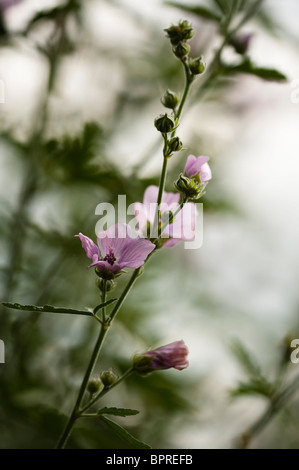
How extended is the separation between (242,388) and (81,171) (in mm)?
378

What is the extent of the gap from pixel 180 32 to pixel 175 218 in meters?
0.17

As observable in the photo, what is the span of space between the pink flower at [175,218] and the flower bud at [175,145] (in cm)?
6

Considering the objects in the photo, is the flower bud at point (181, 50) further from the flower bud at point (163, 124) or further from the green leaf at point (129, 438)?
the green leaf at point (129, 438)

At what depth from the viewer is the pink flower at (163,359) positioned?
449 millimetres

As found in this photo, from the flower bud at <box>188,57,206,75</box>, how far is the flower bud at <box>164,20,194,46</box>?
0.04 meters

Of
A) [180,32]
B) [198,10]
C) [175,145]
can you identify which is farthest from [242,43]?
[175,145]

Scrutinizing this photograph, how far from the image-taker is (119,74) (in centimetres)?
106

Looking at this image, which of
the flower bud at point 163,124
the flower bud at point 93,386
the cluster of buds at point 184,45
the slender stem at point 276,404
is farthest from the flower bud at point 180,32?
the slender stem at point 276,404

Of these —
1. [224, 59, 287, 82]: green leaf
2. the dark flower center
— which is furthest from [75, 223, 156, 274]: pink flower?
[224, 59, 287, 82]: green leaf

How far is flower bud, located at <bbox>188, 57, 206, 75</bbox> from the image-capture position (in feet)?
1.56

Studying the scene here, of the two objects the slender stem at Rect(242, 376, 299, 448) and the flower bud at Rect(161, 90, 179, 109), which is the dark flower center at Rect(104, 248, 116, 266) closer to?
the flower bud at Rect(161, 90, 179, 109)

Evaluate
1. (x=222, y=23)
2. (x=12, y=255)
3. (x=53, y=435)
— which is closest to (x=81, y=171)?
(x=12, y=255)
